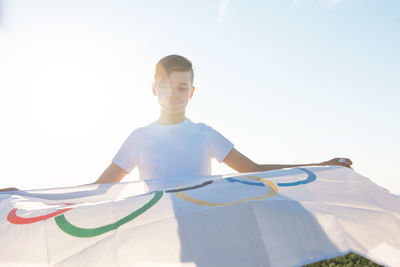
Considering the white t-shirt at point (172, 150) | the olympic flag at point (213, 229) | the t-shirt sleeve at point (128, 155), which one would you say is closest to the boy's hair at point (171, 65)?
the white t-shirt at point (172, 150)

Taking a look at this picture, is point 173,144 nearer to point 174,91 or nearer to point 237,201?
point 174,91

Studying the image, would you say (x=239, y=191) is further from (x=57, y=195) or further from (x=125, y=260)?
(x=57, y=195)

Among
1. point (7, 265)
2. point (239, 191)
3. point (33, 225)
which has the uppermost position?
point (239, 191)

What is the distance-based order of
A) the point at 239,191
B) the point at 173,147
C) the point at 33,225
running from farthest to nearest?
the point at 173,147, the point at 239,191, the point at 33,225

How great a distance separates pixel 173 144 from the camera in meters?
2.19

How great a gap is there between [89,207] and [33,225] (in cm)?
26

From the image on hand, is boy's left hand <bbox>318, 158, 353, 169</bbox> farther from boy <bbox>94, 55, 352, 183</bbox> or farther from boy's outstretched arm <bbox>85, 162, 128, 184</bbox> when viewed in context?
boy's outstretched arm <bbox>85, 162, 128, 184</bbox>

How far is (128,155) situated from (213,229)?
123cm

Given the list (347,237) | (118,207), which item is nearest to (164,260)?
(118,207)

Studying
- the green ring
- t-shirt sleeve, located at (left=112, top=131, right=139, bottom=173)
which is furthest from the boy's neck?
the green ring

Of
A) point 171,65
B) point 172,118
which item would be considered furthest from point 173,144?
point 171,65

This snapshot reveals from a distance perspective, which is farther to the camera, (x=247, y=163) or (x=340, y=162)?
(x=247, y=163)

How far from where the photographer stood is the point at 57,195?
193cm

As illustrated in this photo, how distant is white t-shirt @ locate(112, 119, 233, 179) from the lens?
2133 mm
